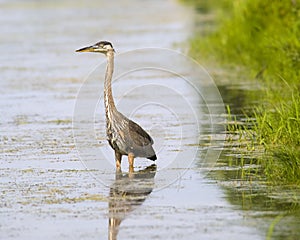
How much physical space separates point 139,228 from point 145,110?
647 cm

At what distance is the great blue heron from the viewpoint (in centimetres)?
919

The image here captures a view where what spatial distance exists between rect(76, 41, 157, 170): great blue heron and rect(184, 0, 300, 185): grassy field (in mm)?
1147

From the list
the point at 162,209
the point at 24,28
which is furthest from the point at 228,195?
the point at 24,28

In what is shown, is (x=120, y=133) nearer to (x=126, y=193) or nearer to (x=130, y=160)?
(x=130, y=160)

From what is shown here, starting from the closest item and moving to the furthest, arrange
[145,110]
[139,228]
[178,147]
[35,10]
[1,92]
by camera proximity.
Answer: [139,228], [178,147], [145,110], [1,92], [35,10]

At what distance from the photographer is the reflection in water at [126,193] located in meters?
7.39

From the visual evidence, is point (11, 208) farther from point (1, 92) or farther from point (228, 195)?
point (1, 92)

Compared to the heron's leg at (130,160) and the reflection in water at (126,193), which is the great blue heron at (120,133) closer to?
the heron's leg at (130,160)

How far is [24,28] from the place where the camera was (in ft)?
97.5

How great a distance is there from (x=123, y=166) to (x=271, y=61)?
6138mm

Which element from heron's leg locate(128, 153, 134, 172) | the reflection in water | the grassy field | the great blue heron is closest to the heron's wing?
the great blue heron

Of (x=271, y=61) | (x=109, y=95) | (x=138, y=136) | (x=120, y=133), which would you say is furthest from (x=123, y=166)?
(x=271, y=61)

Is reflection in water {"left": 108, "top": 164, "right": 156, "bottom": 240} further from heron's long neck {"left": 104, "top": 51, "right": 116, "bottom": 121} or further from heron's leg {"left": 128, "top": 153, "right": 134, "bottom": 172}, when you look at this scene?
heron's long neck {"left": 104, "top": 51, "right": 116, "bottom": 121}

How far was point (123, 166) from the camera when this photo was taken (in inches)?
381
